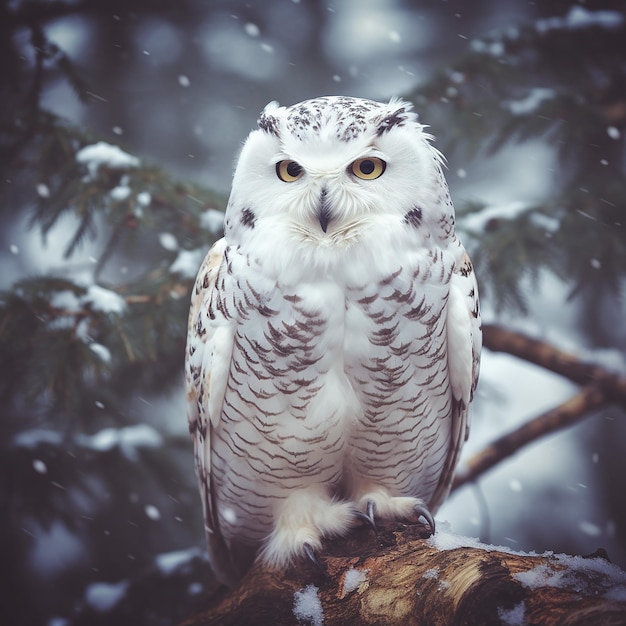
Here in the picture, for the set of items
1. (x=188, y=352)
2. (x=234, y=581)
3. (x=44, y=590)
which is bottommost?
(x=44, y=590)

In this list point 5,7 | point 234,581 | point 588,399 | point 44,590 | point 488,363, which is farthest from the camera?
point 488,363

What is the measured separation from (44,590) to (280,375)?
4.88 ft

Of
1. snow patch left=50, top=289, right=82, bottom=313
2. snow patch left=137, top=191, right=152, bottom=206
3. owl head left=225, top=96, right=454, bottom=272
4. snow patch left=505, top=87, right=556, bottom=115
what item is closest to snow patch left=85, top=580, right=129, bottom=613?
snow patch left=50, top=289, right=82, bottom=313

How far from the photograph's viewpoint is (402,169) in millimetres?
1062

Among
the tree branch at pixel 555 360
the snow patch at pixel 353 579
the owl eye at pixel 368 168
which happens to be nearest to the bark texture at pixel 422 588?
the snow patch at pixel 353 579

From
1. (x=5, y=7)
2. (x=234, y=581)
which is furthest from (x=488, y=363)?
(x=5, y=7)

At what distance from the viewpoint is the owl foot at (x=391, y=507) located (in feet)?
3.93

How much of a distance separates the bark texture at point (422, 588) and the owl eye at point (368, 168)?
618mm

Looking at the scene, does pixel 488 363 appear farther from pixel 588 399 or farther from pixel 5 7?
pixel 5 7

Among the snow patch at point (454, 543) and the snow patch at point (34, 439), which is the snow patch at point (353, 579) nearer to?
the snow patch at point (454, 543)

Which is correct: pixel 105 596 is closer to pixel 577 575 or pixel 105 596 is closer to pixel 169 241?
pixel 169 241

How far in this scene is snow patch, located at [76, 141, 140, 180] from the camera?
5.28 feet

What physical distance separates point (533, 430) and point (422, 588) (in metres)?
0.89

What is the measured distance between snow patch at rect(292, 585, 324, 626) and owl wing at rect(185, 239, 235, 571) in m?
0.30
